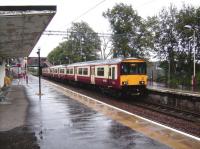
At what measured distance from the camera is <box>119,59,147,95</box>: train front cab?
24695 millimetres

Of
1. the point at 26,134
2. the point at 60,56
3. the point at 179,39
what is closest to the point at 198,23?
the point at 179,39

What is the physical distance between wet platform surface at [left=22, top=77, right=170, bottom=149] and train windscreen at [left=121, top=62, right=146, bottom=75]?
7380mm

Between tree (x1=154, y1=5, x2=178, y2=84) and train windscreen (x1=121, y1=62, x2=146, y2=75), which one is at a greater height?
tree (x1=154, y1=5, x2=178, y2=84)

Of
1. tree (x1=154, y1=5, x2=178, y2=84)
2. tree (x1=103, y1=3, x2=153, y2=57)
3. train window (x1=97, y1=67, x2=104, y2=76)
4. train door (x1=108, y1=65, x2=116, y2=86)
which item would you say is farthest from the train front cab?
tree (x1=103, y1=3, x2=153, y2=57)

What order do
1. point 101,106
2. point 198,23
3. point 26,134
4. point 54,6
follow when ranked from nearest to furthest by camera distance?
point 26,134 < point 54,6 < point 101,106 < point 198,23

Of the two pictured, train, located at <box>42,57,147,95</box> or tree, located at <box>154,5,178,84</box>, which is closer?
train, located at <box>42,57,147,95</box>

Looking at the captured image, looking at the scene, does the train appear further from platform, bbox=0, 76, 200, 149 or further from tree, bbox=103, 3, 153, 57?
tree, bbox=103, 3, 153, 57

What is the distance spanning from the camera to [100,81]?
2892 centimetres

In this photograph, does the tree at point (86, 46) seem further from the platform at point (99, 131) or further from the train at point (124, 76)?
the platform at point (99, 131)

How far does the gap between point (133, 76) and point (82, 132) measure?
13174 millimetres

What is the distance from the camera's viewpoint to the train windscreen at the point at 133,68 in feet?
81.1

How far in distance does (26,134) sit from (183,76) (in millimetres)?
34798

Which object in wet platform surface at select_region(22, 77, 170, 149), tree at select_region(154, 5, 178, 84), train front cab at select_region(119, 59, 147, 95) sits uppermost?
tree at select_region(154, 5, 178, 84)

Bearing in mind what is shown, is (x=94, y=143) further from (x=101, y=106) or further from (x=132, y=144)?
Answer: (x=101, y=106)
